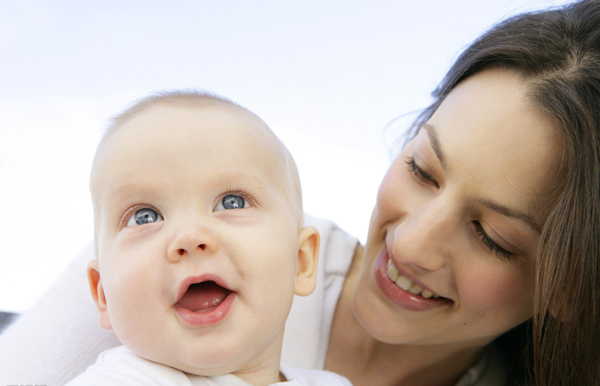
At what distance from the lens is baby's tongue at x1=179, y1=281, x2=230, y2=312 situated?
1058mm

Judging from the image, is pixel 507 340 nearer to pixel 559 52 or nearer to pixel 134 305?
pixel 559 52

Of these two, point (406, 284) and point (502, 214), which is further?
point (406, 284)

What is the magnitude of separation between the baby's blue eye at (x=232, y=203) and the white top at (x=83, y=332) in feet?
2.79

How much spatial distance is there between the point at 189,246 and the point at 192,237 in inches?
0.8

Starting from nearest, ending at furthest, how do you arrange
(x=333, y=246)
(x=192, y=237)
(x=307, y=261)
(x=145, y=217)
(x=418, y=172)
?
(x=192, y=237)
(x=145, y=217)
(x=307, y=261)
(x=418, y=172)
(x=333, y=246)

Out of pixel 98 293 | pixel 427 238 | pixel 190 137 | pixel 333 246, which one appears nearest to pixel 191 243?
pixel 190 137

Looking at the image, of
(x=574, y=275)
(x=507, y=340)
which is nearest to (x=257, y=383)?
(x=574, y=275)

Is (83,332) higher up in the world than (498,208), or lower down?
lower down

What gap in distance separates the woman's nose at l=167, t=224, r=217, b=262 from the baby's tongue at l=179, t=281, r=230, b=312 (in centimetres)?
10

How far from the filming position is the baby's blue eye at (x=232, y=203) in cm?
114

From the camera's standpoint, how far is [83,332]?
1.64 m

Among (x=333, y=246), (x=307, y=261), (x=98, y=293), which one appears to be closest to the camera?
(x=98, y=293)

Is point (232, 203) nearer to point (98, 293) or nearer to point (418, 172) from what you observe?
point (98, 293)

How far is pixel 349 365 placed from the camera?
196 cm
